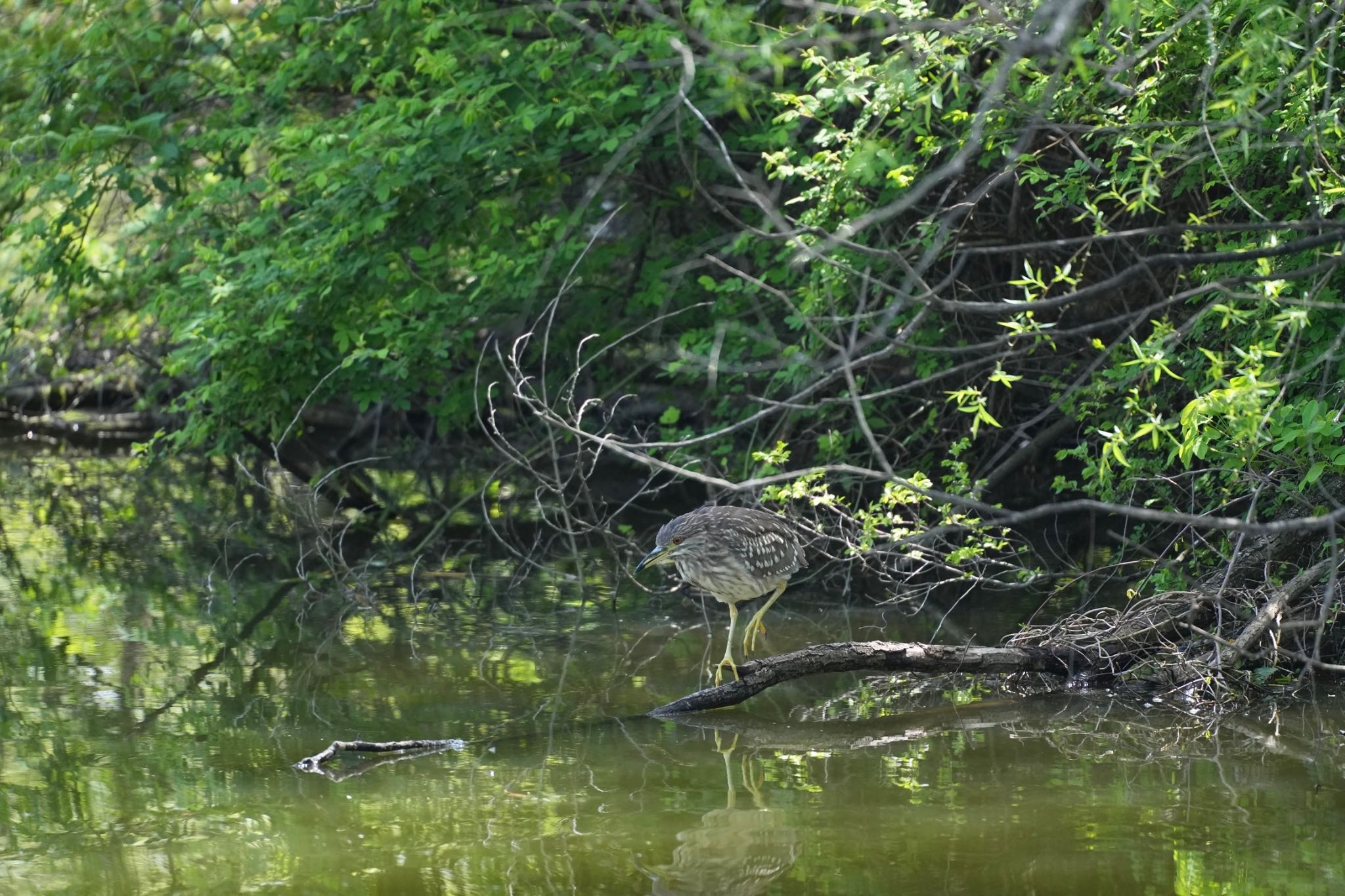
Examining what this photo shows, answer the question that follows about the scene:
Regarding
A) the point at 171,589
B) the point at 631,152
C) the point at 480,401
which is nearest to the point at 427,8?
the point at 631,152

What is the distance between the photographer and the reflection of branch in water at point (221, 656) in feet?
21.5

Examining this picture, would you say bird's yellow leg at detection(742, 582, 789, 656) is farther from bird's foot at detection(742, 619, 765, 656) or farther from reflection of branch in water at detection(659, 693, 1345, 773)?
reflection of branch in water at detection(659, 693, 1345, 773)

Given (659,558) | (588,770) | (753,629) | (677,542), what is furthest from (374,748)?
(753,629)

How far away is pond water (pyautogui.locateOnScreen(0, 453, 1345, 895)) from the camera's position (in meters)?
4.64

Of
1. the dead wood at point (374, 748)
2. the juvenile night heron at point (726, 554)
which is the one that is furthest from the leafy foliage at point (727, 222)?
the dead wood at point (374, 748)

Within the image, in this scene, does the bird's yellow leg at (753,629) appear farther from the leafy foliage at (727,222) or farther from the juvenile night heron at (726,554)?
the leafy foliage at (727,222)

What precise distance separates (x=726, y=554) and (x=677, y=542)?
268mm

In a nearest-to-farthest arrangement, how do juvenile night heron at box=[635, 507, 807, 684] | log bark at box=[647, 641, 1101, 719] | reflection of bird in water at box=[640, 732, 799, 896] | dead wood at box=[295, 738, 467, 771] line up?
reflection of bird in water at box=[640, 732, 799, 896]
dead wood at box=[295, 738, 467, 771]
log bark at box=[647, 641, 1101, 719]
juvenile night heron at box=[635, 507, 807, 684]

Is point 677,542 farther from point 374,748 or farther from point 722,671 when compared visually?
point 374,748

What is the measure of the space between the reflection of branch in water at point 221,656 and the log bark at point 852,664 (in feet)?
7.26

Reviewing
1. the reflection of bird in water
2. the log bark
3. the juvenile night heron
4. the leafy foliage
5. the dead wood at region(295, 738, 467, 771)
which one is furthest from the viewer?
the juvenile night heron

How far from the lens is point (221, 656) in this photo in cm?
776

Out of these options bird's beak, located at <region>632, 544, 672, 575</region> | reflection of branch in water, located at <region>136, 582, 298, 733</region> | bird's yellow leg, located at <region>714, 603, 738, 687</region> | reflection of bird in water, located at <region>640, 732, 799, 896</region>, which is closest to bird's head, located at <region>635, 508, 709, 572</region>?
bird's beak, located at <region>632, 544, 672, 575</region>

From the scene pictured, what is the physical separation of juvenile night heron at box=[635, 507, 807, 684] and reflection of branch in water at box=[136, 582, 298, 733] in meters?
2.25
